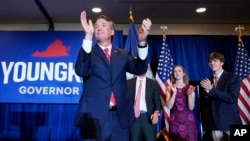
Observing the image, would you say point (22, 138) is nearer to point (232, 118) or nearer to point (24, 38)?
point (24, 38)

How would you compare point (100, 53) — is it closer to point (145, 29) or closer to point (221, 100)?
point (145, 29)

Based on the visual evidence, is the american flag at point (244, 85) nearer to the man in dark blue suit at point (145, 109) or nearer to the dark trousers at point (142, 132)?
the man in dark blue suit at point (145, 109)

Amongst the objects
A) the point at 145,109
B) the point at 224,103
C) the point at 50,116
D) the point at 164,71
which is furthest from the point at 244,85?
the point at 50,116

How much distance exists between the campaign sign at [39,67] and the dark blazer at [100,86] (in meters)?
2.70

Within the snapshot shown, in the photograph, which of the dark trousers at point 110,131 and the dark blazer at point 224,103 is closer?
the dark trousers at point 110,131

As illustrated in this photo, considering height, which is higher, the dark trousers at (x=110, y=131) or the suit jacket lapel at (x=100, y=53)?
the suit jacket lapel at (x=100, y=53)

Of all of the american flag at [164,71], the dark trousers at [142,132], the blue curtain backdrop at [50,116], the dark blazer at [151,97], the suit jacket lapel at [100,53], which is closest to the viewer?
the suit jacket lapel at [100,53]

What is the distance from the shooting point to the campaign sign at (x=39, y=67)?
13.3 ft

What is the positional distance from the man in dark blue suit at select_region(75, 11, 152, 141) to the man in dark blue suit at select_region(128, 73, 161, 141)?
4.87 feet

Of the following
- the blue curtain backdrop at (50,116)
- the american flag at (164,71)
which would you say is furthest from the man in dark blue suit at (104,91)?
Result: the blue curtain backdrop at (50,116)

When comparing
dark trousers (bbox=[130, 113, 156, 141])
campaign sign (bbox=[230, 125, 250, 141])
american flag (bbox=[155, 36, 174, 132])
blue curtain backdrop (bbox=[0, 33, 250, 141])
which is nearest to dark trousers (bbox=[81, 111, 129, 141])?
campaign sign (bbox=[230, 125, 250, 141])

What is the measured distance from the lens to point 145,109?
312 centimetres

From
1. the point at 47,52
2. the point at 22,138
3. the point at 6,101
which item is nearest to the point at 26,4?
the point at 47,52

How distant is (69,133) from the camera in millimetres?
4359
